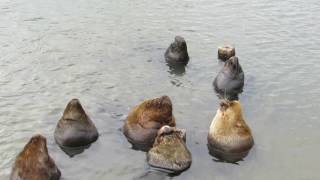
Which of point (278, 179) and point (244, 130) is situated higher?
point (244, 130)

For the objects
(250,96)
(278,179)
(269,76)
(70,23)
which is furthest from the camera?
(70,23)

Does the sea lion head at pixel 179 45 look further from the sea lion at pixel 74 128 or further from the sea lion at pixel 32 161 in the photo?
the sea lion at pixel 32 161

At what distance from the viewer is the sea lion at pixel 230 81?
1631 cm

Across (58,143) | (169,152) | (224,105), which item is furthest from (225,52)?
(58,143)

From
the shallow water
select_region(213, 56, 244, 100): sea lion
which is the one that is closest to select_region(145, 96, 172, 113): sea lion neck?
the shallow water

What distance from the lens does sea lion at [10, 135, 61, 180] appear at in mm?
10773

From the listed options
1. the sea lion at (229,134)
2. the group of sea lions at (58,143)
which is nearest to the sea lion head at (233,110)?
the sea lion at (229,134)

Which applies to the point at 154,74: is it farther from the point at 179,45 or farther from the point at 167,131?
the point at 167,131

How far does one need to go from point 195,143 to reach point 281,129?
2.51m

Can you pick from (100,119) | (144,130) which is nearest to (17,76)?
(100,119)

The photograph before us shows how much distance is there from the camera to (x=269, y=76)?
1753 cm

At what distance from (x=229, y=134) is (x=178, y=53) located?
620 cm

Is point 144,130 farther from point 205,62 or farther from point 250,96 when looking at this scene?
point 205,62

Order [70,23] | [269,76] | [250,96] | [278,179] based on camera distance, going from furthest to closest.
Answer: [70,23] → [269,76] → [250,96] → [278,179]
